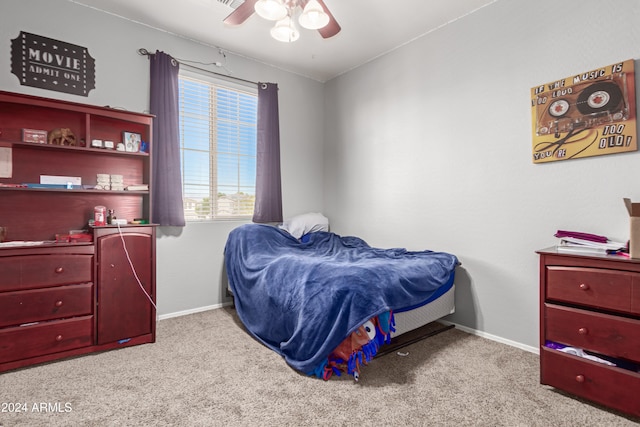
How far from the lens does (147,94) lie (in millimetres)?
3059

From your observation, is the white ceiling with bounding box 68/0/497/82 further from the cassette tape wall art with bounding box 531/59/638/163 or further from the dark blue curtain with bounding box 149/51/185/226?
the cassette tape wall art with bounding box 531/59/638/163

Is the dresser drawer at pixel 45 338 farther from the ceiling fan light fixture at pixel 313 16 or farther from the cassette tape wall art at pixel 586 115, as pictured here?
the cassette tape wall art at pixel 586 115

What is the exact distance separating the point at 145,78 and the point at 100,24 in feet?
1.65

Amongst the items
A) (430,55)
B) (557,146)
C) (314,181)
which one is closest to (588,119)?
(557,146)

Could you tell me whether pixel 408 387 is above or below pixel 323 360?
below

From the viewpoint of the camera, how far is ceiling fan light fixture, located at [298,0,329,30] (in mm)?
1834

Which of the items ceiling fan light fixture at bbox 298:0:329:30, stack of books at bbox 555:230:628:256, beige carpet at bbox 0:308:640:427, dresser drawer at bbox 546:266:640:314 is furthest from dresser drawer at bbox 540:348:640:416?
ceiling fan light fixture at bbox 298:0:329:30

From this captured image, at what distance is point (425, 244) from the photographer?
317 centimetres

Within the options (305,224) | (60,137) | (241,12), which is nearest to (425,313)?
(305,224)

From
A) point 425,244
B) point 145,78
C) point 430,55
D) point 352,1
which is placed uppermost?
point 352,1

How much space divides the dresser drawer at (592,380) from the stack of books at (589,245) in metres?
0.58

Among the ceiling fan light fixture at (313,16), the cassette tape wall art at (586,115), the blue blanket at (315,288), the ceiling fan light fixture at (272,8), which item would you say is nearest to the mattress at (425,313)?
the blue blanket at (315,288)

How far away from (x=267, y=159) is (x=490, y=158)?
88.4 inches

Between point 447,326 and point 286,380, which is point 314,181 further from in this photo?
point 286,380
